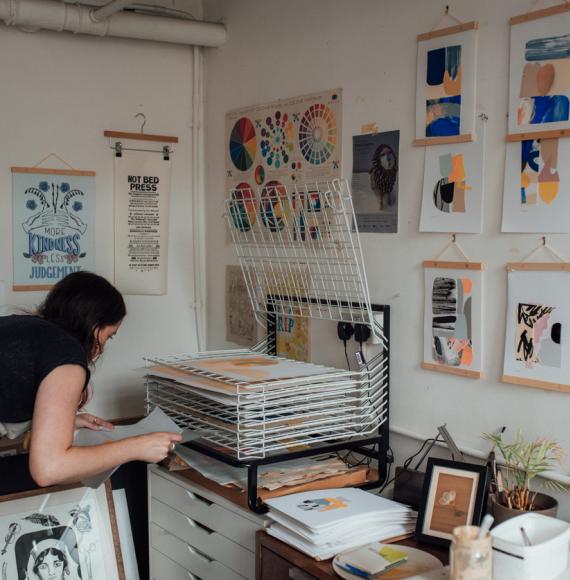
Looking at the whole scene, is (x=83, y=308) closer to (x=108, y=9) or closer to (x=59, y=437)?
(x=59, y=437)

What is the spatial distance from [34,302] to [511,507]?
1868 mm

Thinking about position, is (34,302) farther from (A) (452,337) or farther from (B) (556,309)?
(B) (556,309)

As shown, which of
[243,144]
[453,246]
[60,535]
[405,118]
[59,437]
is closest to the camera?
[59,437]

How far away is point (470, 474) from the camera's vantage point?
1807 mm

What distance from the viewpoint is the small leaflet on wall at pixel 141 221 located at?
9.89 feet

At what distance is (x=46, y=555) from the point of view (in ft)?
8.64

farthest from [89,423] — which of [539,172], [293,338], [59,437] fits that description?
[539,172]

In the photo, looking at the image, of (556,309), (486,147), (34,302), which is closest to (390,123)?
(486,147)

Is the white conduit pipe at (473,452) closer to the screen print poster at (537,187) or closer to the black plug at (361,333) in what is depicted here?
A: the black plug at (361,333)

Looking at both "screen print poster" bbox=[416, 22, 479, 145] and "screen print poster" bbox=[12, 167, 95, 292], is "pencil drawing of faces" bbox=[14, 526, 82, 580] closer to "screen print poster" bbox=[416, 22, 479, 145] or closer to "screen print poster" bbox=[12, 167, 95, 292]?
"screen print poster" bbox=[12, 167, 95, 292]

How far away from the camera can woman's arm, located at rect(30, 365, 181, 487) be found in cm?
177

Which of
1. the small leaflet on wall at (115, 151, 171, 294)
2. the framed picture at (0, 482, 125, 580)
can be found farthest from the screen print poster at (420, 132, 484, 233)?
the framed picture at (0, 482, 125, 580)

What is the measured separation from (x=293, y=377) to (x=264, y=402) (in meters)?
0.12

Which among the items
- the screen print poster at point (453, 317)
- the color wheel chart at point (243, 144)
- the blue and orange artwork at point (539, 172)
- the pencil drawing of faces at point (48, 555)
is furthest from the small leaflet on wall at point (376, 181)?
the pencil drawing of faces at point (48, 555)
